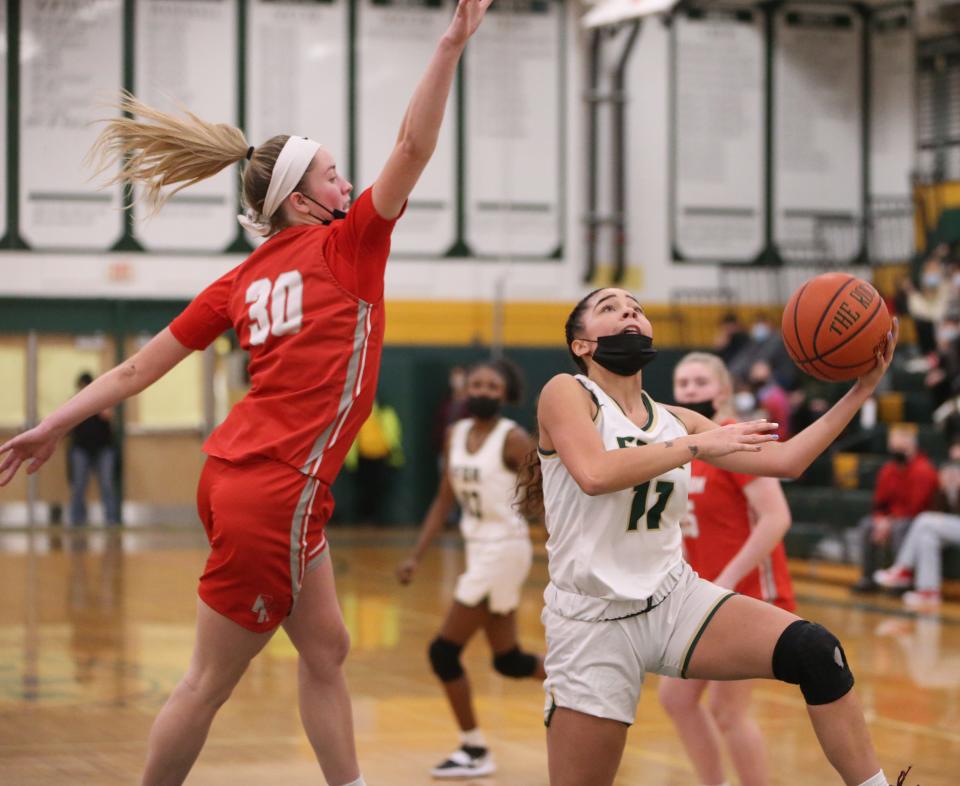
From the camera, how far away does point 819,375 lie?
14.8ft

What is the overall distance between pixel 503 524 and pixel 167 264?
1418 cm

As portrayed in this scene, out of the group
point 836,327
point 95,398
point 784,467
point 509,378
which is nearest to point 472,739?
point 509,378

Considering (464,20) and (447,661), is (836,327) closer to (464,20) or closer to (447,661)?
(464,20)

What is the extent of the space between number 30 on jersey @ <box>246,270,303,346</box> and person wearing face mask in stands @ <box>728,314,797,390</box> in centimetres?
1427

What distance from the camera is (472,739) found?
682 centimetres

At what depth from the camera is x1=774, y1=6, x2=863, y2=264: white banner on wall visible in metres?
22.9

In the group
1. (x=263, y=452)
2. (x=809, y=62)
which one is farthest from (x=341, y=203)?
(x=809, y=62)

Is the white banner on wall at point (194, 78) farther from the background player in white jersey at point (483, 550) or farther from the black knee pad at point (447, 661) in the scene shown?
the black knee pad at point (447, 661)

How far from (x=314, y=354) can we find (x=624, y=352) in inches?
32.7

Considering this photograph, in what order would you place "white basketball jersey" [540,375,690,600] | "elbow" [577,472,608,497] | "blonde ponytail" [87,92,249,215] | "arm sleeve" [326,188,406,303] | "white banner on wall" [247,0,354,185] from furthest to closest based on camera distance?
"white banner on wall" [247,0,354,185]
"blonde ponytail" [87,92,249,215]
"white basketball jersey" [540,375,690,600]
"arm sleeve" [326,188,406,303]
"elbow" [577,472,608,497]

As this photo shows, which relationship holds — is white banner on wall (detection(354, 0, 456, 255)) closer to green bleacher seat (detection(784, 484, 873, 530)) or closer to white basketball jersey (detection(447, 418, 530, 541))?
green bleacher seat (detection(784, 484, 873, 530))

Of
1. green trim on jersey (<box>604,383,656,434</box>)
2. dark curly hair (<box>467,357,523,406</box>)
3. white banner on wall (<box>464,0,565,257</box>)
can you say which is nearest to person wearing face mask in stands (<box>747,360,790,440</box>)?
white banner on wall (<box>464,0,565,257</box>)

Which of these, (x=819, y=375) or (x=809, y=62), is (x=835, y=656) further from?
(x=809, y=62)

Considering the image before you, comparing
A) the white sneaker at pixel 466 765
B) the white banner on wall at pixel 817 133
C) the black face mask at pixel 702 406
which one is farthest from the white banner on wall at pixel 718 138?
the black face mask at pixel 702 406
